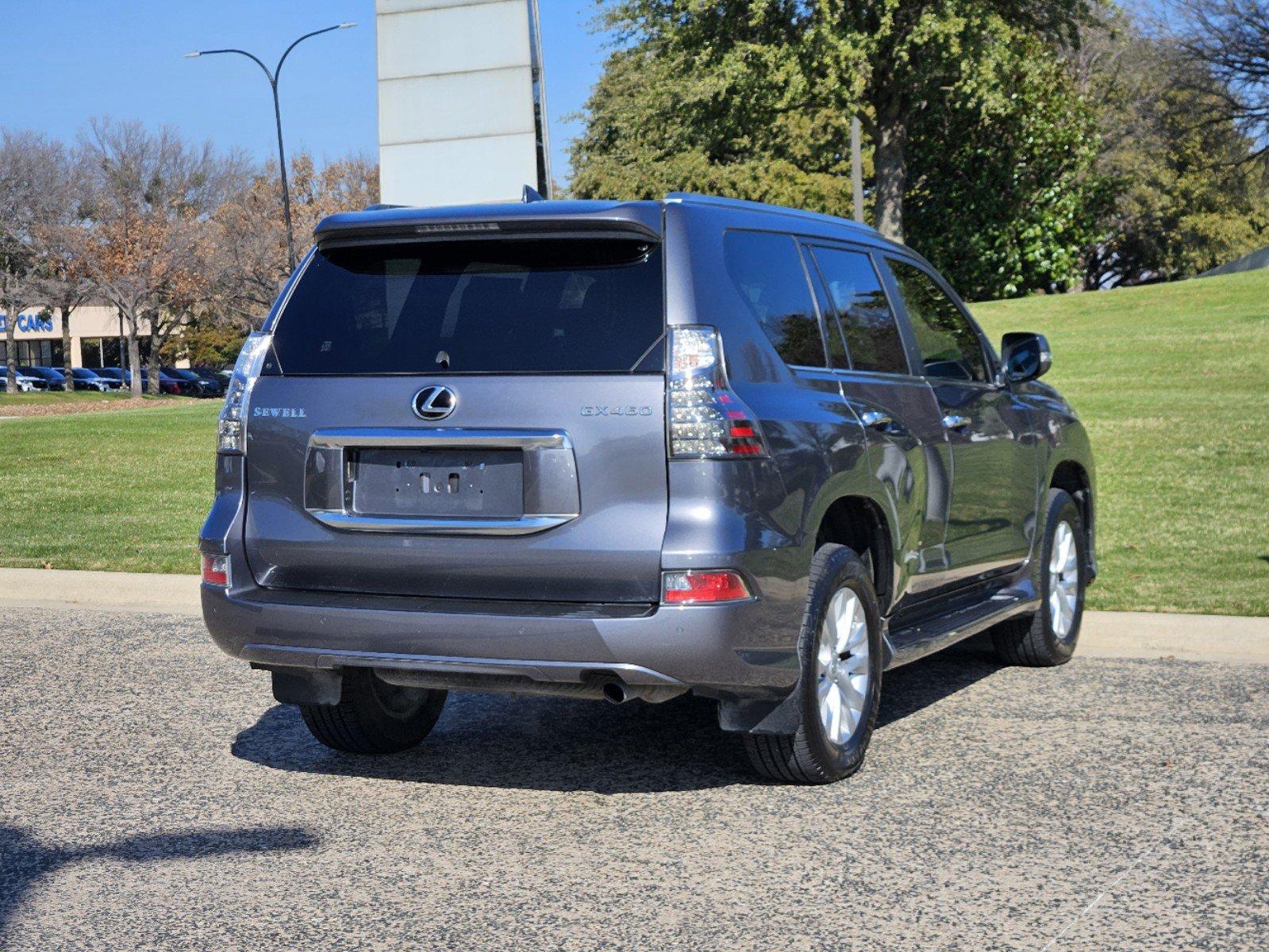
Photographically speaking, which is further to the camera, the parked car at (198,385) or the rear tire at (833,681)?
the parked car at (198,385)

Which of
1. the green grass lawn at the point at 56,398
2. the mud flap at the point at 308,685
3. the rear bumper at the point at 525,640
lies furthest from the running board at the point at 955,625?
the green grass lawn at the point at 56,398

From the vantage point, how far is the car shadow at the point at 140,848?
4.70 meters

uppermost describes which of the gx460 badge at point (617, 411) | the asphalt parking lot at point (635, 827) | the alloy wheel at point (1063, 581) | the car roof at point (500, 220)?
the car roof at point (500, 220)

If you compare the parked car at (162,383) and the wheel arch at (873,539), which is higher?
the wheel arch at (873,539)

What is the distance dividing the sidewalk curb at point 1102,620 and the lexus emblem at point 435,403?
4.26m

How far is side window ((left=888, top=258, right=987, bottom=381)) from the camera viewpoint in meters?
6.66

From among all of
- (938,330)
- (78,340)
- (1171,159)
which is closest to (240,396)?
(938,330)

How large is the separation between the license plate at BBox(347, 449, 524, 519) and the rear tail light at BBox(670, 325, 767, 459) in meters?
0.51

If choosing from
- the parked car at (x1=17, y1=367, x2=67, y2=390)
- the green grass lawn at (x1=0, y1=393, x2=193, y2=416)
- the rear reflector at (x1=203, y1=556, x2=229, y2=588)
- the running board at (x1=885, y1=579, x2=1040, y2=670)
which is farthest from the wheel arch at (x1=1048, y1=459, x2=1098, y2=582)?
the parked car at (x1=17, y1=367, x2=67, y2=390)

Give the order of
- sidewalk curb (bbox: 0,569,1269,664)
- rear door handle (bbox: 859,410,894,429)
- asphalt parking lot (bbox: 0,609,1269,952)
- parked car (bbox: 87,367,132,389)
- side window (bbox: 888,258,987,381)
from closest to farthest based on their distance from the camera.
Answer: asphalt parking lot (bbox: 0,609,1269,952) → rear door handle (bbox: 859,410,894,429) → side window (bbox: 888,258,987,381) → sidewalk curb (bbox: 0,569,1269,664) → parked car (bbox: 87,367,132,389)

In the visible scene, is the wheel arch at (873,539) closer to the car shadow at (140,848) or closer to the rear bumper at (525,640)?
the rear bumper at (525,640)

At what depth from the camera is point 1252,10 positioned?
53.2 m

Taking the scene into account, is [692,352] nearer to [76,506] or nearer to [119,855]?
[119,855]

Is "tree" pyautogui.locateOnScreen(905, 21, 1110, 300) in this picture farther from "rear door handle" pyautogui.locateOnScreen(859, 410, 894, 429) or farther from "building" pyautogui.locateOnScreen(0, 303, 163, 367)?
"building" pyautogui.locateOnScreen(0, 303, 163, 367)
